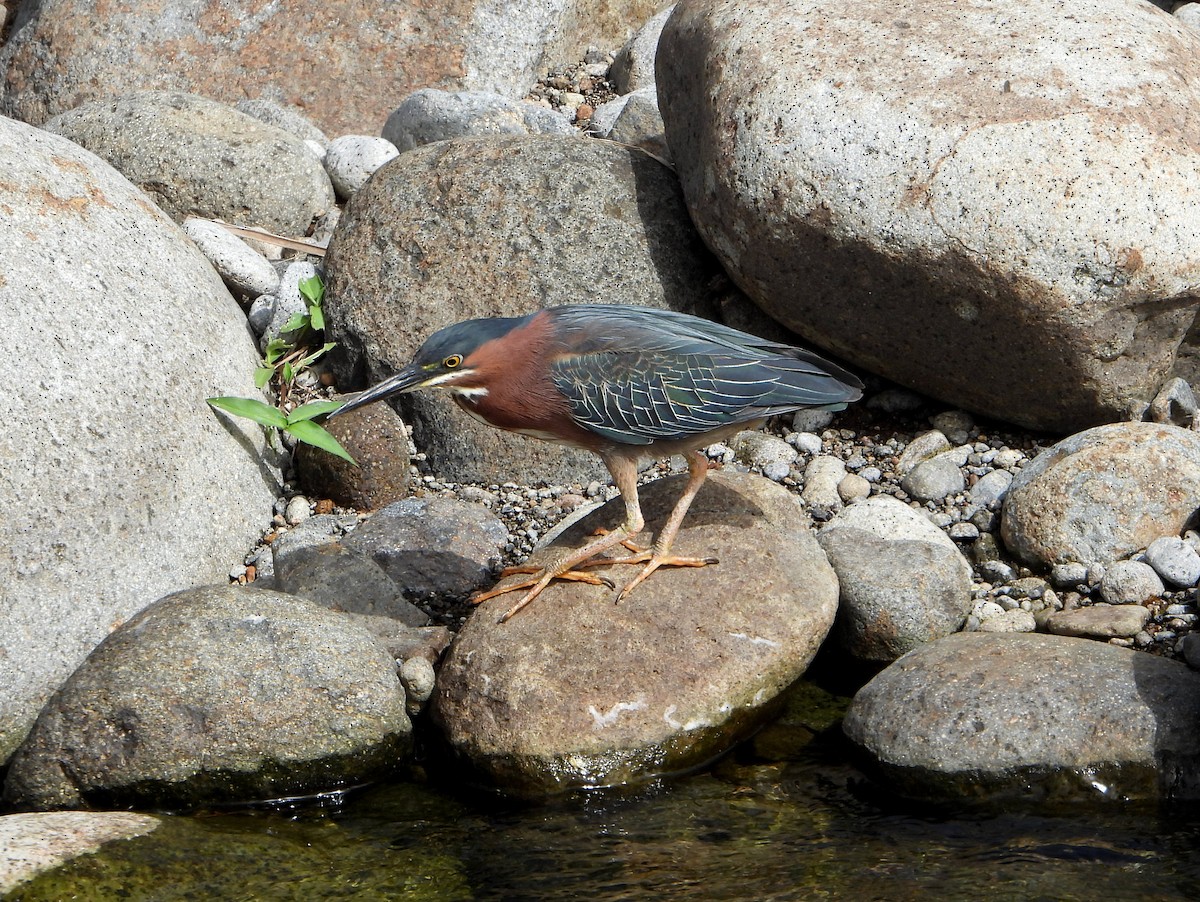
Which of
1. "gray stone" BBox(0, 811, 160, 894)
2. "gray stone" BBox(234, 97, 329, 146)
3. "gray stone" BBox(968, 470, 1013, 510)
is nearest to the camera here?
"gray stone" BBox(0, 811, 160, 894)

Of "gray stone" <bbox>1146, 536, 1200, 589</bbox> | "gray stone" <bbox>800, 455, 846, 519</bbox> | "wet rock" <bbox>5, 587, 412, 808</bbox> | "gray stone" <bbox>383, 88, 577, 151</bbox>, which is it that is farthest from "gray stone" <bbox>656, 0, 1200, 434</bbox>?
"wet rock" <bbox>5, 587, 412, 808</bbox>

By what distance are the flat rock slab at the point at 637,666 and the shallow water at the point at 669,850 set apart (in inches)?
5.5

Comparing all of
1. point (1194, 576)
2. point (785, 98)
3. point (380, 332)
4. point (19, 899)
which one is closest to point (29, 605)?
point (19, 899)

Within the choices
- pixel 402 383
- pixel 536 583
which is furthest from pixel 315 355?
pixel 536 583

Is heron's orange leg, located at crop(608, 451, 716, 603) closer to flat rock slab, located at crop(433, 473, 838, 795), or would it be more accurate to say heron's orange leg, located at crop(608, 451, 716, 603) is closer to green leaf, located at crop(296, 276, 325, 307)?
flat rock slab, located at crop(433, 473, 838, 795)

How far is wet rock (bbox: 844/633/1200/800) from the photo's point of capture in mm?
4320

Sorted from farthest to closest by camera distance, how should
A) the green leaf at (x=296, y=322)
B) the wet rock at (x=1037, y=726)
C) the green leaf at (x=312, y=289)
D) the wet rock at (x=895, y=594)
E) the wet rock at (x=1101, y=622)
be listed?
1. the green leaf at (x=312, y=289)
2. the green leaf at (x=296, y=322)
3. the wet rock at (x=895, y=594)
4. the wet rock at (x=1101, y=622)
5. the wet rock at (x=1037, y=726)

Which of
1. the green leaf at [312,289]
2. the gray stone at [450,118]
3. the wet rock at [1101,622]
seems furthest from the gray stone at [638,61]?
the wet rock at [1101,622]

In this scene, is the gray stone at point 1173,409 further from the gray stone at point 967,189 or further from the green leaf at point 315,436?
the green leaf at point 315,436

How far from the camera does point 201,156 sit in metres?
7.13

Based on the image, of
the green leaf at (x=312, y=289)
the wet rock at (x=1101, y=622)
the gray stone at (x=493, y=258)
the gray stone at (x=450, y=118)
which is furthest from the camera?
the gray stone at (x=450, y=118)

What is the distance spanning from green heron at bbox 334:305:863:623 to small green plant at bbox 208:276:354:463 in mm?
1177

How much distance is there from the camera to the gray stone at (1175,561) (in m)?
5.23

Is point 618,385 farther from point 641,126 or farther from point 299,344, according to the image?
point 641,126
